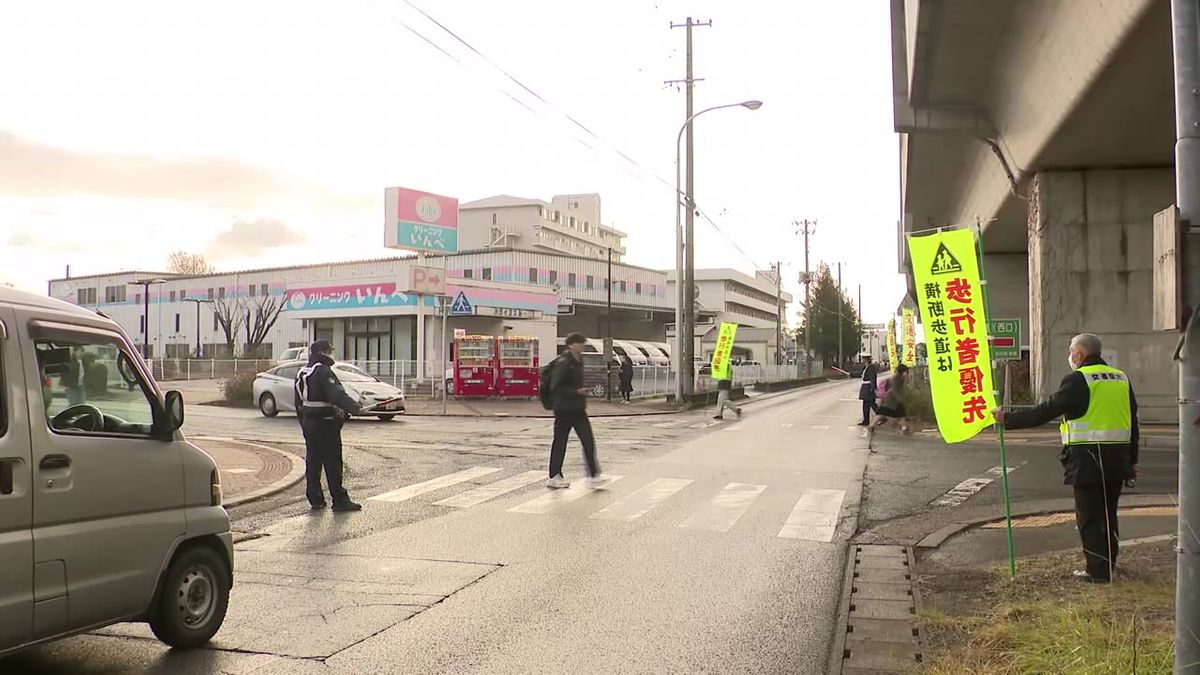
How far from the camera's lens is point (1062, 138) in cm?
1541

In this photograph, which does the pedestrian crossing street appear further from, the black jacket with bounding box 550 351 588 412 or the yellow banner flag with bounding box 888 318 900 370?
the yellow banner flag with bounding box 888 318 900 370

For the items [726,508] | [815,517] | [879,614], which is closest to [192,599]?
[879,614]

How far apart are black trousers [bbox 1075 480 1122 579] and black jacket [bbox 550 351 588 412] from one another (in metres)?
6.15

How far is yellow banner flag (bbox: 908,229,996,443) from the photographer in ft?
23.5

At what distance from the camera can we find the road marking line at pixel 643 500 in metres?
9.51

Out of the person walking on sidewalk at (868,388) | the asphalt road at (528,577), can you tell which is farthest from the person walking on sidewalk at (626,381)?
the asphalt road at (528,577)

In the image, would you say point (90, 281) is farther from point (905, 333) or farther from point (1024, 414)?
point (1024, 414)

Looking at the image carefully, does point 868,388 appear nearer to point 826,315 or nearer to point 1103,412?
point 1103,412

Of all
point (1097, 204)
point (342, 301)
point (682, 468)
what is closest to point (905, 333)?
point (1097, 204)

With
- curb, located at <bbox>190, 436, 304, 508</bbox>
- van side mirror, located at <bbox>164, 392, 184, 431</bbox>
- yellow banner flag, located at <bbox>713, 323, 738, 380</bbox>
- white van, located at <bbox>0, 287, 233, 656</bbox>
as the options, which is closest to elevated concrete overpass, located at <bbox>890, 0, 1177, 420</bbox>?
yellow banner flag, located at <bbox>713, 323, 738, 380</bbox>

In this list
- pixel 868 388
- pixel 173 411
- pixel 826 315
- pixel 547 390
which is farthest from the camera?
pixel 826 315

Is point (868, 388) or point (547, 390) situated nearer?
point (547, 390)

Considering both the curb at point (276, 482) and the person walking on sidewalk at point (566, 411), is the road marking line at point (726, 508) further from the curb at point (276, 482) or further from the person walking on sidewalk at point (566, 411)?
the curb at point (276, 482)

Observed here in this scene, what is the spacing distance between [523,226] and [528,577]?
88539mm
